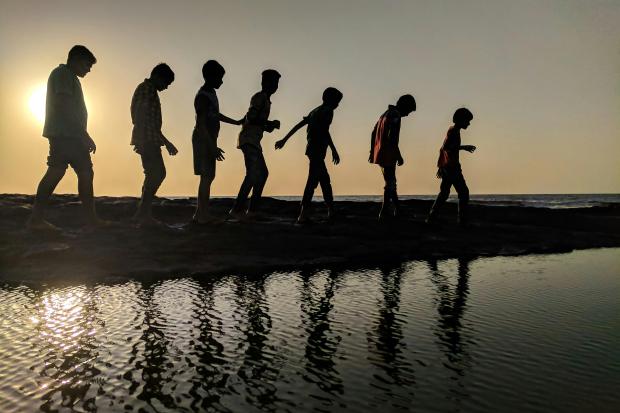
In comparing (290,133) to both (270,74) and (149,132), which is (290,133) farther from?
(149,132)

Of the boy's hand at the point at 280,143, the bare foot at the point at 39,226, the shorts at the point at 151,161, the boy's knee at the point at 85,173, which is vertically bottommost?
the bare foot at the point at 39,226

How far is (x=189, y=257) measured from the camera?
5.43 meters

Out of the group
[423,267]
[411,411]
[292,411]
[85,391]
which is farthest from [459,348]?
[423,267]

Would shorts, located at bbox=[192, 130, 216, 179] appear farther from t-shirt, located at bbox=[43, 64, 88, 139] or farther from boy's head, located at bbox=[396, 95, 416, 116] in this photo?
boy's head, located at bbox=[396, 95, 416, 116]

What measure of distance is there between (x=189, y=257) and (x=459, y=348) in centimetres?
362

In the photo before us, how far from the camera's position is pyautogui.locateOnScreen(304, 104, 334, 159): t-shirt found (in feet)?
26.4

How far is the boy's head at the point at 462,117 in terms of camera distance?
8.75 m

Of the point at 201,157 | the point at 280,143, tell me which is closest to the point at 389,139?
the point at 280,143

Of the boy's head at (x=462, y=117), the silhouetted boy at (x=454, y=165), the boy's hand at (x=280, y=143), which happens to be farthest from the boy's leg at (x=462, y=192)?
the boy's hand at (x=280, y=143)

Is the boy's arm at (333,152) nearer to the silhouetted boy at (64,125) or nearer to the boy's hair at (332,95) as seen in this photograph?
the boy's hair at (332,95)

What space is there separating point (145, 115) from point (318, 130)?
269 cm

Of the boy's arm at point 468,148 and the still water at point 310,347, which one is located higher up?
the boy's arm at point 468,148

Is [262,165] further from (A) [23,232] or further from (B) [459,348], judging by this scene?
(B) [459,348]

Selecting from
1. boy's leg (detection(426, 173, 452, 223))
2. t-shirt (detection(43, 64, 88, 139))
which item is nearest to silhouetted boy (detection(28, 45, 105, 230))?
t-shirt (detection(43, 64, 88, 139))
